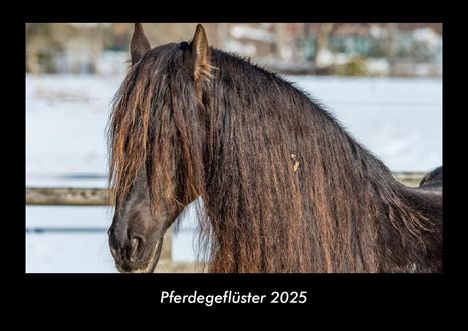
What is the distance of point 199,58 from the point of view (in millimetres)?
2758

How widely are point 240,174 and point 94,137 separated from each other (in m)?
8.60

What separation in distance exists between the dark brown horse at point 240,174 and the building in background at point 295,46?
16.7 meters

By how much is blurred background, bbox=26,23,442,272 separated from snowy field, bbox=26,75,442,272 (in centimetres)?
2

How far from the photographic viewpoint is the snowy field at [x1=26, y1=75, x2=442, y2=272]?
6074 mm

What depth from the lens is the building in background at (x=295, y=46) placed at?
20516 millimetres

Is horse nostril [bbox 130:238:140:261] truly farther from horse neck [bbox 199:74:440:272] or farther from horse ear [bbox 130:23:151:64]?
→ horse ear [bbox 130:23:151:64]

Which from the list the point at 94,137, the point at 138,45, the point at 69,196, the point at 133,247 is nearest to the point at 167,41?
the point at 94,137

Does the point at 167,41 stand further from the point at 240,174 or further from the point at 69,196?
the point at 240,174

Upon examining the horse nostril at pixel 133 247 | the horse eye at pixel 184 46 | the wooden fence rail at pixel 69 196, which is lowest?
the horse nostril at pixel 133 247

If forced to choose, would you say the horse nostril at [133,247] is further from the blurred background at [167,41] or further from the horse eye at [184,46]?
the horse eye at [184,46]

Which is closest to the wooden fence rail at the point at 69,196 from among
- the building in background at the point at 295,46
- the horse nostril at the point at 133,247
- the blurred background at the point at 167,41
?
the blurred background at the point at 167,41
